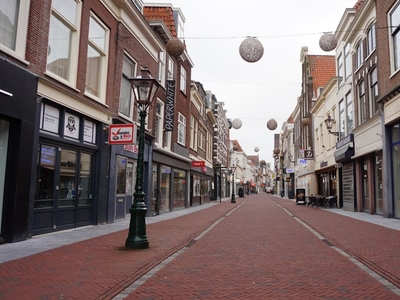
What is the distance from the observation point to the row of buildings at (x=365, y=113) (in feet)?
51.7

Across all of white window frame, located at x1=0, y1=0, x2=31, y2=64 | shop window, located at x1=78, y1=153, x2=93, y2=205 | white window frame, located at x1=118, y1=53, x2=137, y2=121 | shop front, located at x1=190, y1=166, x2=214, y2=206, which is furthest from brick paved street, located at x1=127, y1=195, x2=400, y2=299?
shop front, located at x1=190, y1=166, x2=214, y2=206

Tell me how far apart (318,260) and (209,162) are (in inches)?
1199

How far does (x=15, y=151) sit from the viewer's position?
856 centimetres

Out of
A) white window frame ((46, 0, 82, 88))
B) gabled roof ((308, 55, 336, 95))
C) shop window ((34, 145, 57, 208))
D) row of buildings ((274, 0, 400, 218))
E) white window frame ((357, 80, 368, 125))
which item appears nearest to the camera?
shop window ((34, 145, 57, 208))

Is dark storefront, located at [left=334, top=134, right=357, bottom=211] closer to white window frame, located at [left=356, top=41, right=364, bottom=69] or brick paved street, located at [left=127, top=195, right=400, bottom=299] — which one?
white window frame, located at [left=356, top=41, right=364, bottom=69]

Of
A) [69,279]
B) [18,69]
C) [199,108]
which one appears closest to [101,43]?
[18,69]

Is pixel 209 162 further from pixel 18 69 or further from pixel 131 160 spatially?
pixel 18 69

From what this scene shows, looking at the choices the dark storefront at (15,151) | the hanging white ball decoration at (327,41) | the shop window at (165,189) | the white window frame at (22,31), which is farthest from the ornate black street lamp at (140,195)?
the shop window at (165,189)

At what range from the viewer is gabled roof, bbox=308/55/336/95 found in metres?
37.6

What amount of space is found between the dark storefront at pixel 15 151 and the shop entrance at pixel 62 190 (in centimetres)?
72

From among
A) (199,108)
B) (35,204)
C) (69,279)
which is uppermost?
(199,108)

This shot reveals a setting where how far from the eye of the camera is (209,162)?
37.5 meters

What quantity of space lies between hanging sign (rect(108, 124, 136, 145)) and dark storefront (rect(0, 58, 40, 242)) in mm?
3295

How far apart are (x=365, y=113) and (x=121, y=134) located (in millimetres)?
13405
